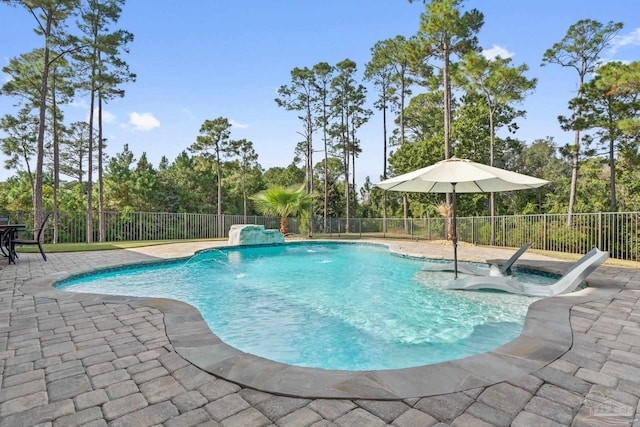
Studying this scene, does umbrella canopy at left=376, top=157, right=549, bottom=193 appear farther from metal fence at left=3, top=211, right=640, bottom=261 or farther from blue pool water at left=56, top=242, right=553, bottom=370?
metal fence at left=3, top=211, right=640, bottom=261

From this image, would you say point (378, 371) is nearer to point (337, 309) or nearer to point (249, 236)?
point (337, 309)

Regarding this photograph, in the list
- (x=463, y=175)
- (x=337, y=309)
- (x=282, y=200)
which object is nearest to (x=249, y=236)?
(x=282, y=200)

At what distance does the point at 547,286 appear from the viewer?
4633 mm

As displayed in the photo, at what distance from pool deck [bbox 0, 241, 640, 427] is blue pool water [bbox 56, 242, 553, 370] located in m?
0.71

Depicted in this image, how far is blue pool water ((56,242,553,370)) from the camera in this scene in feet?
9.89

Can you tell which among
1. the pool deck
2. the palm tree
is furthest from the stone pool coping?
the palm tree

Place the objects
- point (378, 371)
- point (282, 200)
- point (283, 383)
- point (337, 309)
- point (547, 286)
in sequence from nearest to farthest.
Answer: point (283, 383) < point (378, 371) < point (337, 309) < point (547, 286) < point (282, 200)

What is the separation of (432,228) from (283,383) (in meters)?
15.9

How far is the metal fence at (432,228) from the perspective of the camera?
8.84 meters

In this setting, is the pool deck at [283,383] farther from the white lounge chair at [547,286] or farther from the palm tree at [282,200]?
the palm tree at [282,200]

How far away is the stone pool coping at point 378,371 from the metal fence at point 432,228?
26.0ft

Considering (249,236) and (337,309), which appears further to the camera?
(249,236)

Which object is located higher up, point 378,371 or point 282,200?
point 282,200

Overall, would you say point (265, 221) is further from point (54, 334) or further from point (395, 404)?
point (395, 404)
